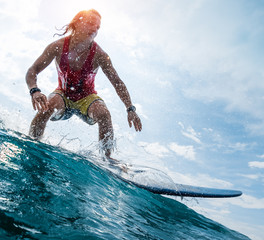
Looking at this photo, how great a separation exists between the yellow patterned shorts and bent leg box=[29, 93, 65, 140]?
0.15 meters

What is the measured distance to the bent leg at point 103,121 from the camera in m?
3.65

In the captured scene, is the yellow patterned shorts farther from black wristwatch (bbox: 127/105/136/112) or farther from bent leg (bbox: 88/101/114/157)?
black wristwatch (bbox: 127/105/136/112)

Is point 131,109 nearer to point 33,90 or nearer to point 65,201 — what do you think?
point 33,90

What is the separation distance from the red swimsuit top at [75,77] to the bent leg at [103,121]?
1.24 feet

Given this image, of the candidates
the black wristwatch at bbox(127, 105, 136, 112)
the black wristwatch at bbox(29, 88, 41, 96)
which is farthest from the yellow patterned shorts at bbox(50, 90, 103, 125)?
the black wristwatch at bbox(29, 88, 41, 96)

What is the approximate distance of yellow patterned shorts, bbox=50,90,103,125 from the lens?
3779 mm

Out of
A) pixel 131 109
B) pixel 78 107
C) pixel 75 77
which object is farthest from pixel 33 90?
pixel 131 109

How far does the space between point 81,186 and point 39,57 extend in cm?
230

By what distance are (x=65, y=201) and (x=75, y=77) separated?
247 cm

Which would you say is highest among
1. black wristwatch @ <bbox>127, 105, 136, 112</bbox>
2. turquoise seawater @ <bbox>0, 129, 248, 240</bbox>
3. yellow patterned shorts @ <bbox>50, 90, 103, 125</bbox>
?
black wristwatch @ <bbox>127, 105, 136, 112</bbox>

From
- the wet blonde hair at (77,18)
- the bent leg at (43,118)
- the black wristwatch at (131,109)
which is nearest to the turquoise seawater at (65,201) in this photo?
the bent leg at (43,118)

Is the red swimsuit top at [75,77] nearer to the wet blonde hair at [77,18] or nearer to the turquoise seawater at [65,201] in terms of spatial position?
the wet blonde hair at [77,18]

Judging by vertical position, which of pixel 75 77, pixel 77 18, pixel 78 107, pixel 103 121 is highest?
pixel 77 18

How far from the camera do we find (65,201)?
5.81 ft
